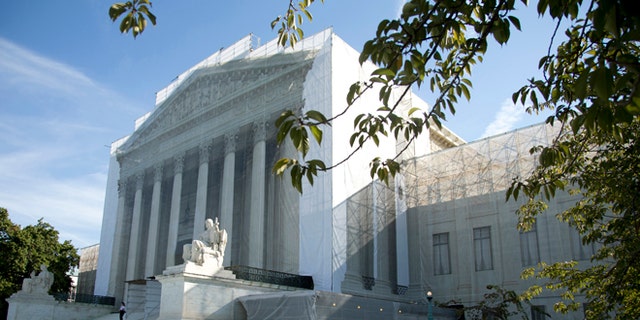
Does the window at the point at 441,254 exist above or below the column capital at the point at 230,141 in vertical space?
below

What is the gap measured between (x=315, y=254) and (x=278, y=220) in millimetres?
3942

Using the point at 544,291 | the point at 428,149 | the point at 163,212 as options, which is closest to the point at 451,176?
the point at 428,149

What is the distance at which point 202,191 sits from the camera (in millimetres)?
33531

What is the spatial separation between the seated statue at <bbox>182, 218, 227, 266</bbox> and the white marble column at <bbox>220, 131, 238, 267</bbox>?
248 inches

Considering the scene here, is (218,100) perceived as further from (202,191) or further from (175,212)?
(175,212)

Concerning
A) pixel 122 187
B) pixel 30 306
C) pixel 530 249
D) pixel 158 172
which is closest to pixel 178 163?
pixel 158 172

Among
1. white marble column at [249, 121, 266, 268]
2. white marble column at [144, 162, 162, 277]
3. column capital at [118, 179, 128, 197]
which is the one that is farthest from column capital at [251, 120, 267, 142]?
column capital at [118, 179, 128, 197]

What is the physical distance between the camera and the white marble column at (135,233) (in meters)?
37.5

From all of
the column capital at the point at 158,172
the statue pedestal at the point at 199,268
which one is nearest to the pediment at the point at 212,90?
the column capital at the point at 158,172

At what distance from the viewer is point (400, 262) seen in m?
30.1

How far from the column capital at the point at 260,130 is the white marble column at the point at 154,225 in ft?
31.0

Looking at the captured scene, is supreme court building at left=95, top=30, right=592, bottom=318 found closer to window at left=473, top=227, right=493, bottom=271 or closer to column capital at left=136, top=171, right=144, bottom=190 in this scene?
window at left=473, top=227, right=493, bottom=271

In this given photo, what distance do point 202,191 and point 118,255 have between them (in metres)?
9.91

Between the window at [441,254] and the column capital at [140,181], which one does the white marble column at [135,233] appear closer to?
the column capital at [140,181]
